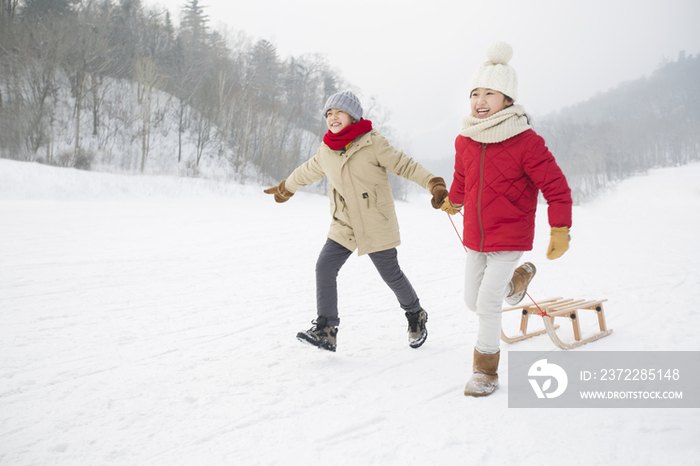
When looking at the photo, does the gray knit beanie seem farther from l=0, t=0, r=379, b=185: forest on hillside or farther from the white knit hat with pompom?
l=0, t=0, r=379, b=185: forest on hillside

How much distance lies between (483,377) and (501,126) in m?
1.44

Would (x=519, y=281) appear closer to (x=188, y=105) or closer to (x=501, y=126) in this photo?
(x=501, y=126)

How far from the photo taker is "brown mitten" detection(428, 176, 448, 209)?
9.26 feet

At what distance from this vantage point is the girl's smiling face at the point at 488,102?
243 cm

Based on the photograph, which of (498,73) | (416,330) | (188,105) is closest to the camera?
(498,73)

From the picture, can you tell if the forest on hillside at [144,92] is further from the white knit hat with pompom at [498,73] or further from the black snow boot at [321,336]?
the white knit hat with pompom at [498,73]

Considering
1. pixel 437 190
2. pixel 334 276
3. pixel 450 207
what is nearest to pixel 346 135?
pixel 437 190

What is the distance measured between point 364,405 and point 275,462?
63 centimetres

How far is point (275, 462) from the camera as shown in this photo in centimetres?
176

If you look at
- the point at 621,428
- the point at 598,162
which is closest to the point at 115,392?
the point at 621,428

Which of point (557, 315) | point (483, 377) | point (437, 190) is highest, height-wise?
point (437, 190)

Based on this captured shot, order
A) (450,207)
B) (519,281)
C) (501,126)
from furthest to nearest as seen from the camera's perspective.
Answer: (450,207) → (519,281) → (501,126)

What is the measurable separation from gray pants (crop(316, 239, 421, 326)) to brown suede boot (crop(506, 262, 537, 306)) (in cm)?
76

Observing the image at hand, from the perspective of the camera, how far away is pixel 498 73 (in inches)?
94.7
